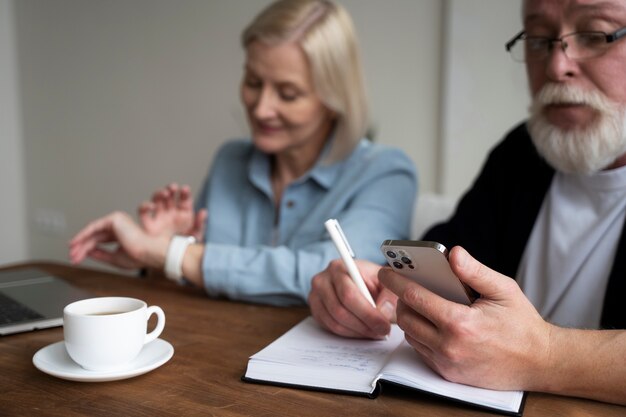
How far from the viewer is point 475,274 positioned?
2.25ft

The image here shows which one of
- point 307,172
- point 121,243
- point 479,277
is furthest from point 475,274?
point 307,172

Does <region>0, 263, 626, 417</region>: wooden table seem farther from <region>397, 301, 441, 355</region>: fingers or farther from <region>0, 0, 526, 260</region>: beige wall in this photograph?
<region>0, 0, 526, 260</region>: beige wall

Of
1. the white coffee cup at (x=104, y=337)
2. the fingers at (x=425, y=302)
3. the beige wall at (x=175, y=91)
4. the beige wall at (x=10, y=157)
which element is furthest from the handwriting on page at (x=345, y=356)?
the beige wall at (x=10, y=157)

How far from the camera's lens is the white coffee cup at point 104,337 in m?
0.73

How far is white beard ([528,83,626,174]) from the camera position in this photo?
1.06 meters

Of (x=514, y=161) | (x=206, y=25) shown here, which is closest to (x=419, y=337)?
(x=514, y=161)

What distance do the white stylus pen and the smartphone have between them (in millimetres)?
97

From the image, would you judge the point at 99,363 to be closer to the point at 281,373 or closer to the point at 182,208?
the point at 281,373

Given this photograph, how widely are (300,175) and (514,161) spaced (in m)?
0.58

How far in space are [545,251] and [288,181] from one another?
0.70 metres

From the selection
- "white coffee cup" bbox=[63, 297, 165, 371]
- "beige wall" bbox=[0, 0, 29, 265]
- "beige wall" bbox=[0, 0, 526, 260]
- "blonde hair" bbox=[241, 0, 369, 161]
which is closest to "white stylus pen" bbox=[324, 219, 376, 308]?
"white coffee cup" bbox=[63, 297, 165, 371]

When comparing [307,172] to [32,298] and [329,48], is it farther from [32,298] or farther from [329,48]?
[32,298]

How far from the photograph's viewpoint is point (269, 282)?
1225 millimetres

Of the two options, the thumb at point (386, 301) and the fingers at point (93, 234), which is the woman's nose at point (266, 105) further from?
the thumb at point (386, 301)
